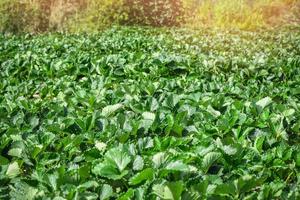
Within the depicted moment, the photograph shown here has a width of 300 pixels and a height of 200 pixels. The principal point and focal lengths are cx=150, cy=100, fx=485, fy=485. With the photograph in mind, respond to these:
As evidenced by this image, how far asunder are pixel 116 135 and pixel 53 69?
3.96 m

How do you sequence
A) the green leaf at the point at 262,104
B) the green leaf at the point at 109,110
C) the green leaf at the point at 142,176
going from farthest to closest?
the green leaf at the point at 109,110 < the green leaf at the point at 262,104 < the green leaf at the point at 142,176

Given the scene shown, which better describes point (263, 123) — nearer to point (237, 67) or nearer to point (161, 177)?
point (161, 177)

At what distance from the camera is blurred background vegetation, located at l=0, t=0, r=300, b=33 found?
701 inches

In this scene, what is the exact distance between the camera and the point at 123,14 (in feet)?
60.2

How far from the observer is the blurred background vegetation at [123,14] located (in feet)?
58.4

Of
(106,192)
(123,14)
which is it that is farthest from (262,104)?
(123,14)

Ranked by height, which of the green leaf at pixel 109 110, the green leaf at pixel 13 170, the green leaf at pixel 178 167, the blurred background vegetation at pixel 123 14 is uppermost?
the green leaf at pixel 178 167

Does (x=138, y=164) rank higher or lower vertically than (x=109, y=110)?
higher

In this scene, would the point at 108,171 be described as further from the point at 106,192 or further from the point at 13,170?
the point at 13,170

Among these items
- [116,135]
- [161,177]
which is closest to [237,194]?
[161,177]

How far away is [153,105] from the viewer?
12.3 ft

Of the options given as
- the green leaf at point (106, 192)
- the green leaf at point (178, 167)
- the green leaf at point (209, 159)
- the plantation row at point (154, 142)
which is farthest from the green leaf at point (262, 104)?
the green leaf at point (106, 192)

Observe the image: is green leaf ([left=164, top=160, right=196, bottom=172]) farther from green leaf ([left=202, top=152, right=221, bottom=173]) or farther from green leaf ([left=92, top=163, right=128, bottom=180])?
green leaf ([left=92, top=163, right=128, bottom=180])

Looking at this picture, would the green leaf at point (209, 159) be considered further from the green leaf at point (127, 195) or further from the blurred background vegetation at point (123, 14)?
the blurred background vegetation at point (123, 14)
